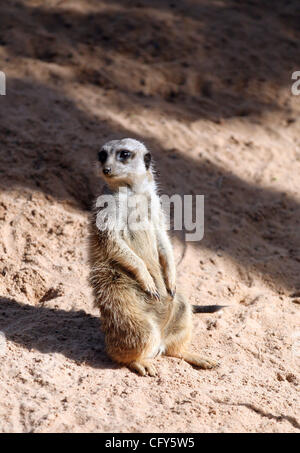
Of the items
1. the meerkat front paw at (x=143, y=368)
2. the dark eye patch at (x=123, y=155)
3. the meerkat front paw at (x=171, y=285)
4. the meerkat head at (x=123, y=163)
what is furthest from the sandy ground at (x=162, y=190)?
the dark eye patch at (x=123, y=155)

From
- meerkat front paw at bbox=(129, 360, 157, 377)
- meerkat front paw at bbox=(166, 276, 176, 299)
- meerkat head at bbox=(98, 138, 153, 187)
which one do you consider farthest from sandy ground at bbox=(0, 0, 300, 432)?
meerkat head at bbox=(98, 138, 153, 187)

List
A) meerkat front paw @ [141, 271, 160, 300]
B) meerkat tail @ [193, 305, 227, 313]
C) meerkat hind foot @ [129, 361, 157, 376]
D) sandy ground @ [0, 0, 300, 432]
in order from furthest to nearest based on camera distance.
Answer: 1. meerkat tail @ [193, 305, 227, 313]
2. meerkat front paw @ [141, 271, 160, 300]
3. meerkat hind foot @ [129, 361, 157, 376]
4. sandy ground @ [0, 0, 300, 432]

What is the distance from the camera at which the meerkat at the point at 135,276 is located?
10.4ft

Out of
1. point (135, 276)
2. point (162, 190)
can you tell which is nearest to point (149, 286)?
point (135, 276)

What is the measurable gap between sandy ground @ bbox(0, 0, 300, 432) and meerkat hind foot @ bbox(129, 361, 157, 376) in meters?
0.05

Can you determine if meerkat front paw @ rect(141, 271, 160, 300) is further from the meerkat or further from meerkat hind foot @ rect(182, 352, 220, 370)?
meerkat hind foot @ rect(182, 352, 220, 370)

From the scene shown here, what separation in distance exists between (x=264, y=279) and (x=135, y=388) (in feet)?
5.54

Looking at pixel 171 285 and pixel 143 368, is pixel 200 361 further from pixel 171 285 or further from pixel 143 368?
pixel 171 285

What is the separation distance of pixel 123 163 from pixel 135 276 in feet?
2.14

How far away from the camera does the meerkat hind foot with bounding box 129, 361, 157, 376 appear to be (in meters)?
3.12

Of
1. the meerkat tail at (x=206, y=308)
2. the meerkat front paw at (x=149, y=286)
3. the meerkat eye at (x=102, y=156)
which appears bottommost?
the meerkat tail at (x=206, y=308)

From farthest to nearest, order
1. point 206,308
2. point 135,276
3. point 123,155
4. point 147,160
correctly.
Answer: point 206,308 < point 147,160 < point 123,155 < point 135,276

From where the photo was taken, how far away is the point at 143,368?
314 centimetres

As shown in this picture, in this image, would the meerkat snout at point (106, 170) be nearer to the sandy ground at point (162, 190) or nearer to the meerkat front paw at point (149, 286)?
the meerkat front paw at point (149, 286)
